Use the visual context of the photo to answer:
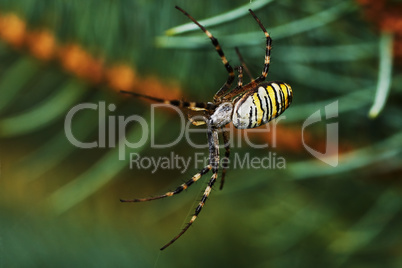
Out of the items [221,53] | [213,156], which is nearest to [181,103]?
[221,53]

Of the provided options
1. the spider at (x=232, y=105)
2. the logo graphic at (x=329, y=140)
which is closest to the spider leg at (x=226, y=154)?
the spider at (x=232, y=105)

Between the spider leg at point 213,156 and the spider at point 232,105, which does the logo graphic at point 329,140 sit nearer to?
the spider at point 232,105

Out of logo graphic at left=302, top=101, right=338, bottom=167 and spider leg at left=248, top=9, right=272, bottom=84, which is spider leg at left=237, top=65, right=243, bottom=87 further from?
logo graphic at left=302, top=101, right=338, bottom=167

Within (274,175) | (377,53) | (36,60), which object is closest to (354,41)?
(377,53)

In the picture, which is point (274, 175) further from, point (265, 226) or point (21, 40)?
point (21, 40)

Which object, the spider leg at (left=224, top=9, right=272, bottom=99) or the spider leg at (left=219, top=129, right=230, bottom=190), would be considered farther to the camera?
the spider leg at (left=219, top=129, right=230, bottom=190)

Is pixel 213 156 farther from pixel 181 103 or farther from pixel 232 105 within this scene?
pixel 181 103

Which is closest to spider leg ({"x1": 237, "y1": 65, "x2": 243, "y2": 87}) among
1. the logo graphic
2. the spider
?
the spider

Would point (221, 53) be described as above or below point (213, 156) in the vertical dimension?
above
